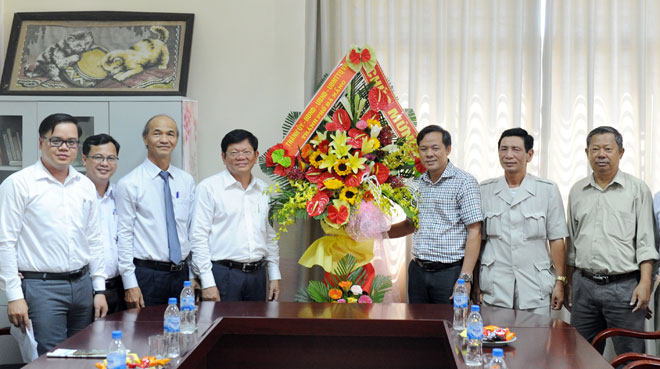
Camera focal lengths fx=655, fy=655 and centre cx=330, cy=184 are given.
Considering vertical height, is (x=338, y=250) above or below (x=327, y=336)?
above

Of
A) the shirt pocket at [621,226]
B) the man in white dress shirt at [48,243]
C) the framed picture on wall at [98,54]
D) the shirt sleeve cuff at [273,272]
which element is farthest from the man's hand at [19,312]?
the shirt pocket at [621,226]

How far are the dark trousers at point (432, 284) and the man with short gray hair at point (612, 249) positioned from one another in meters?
0.74

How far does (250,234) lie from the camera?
12.9 ft

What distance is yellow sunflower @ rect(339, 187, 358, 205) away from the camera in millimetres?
3572

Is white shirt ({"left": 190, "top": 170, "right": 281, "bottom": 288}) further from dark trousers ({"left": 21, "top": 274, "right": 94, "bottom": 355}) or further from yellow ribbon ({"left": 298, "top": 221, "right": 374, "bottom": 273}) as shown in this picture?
dark trousers ({"left": 21, "top": 274, "right": 94, "bottom": 355})

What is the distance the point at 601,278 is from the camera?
3.74 meters

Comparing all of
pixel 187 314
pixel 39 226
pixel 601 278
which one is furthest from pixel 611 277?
pixel 39 226

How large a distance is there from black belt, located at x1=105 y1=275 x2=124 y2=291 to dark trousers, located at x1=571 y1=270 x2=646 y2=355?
270cm

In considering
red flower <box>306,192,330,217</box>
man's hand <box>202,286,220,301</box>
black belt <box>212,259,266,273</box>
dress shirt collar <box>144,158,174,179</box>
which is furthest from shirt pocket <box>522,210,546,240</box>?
dress shirt collar <box>144,158,174,179</box>

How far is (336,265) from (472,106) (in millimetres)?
1781

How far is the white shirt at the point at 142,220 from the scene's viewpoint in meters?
3.81

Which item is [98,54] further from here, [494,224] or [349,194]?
[494,224]

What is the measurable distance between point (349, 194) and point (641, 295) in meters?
1.71

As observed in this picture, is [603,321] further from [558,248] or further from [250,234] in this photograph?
[250,234]
